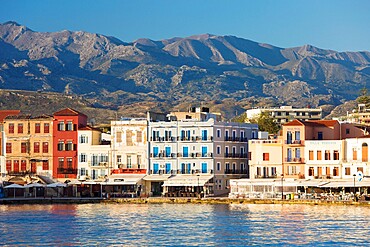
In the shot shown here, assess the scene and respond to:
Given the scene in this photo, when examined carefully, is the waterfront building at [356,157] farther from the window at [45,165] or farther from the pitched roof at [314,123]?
the window at [45,165]

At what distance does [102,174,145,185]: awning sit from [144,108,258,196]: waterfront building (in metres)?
1.18

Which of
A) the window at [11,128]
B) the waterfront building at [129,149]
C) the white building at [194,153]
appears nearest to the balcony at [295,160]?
the white building at [194,153]

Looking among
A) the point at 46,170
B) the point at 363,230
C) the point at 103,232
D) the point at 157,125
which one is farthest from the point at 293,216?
the point at 46,170

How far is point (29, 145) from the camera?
4370 inches

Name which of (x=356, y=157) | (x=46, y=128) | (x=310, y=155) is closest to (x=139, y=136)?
(x=46, y=128)

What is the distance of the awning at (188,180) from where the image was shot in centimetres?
10288

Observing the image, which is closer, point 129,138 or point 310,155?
point 310,155

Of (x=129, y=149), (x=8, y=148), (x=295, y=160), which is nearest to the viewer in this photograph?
(x=295, y=160)

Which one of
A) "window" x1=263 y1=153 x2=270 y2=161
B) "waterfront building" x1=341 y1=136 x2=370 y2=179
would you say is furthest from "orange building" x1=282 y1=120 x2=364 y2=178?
"waterfront building" x1=341 y1=136 x2=370 y2=179

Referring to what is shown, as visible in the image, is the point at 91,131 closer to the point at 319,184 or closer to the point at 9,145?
the point at 9,145

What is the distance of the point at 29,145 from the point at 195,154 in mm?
18701

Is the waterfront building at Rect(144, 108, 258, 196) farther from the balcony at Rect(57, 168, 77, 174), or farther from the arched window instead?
the arched window

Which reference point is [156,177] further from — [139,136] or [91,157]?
[91,157]

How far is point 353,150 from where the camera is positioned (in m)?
98.3
